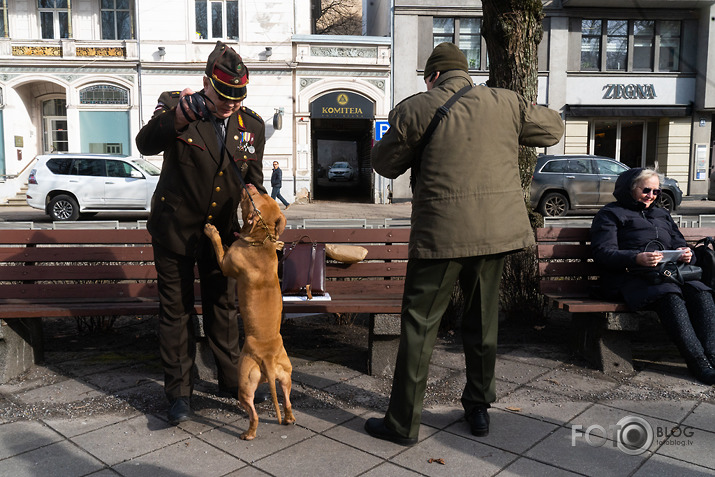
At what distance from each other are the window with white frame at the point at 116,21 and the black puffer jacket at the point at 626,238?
2344 cm

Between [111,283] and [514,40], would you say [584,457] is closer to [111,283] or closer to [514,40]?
[111,283]

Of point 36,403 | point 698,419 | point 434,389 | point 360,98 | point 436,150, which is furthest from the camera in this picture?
point 360,98

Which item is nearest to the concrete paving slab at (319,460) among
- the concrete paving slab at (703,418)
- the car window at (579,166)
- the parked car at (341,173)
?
the concrete paving slab at (703,418)

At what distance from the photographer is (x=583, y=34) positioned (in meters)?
24.8

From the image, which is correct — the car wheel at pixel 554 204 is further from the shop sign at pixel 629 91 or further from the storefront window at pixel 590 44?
the storefront window at pixel 590 44

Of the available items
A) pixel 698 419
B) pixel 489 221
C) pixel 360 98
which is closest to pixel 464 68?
pixel 489 221

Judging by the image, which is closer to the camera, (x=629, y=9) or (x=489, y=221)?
(x=489, y=221)

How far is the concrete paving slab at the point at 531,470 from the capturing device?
2.91m

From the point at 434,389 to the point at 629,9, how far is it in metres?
25.5

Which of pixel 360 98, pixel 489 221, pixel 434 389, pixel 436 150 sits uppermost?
pixel 360 98

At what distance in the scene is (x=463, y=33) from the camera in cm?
2455

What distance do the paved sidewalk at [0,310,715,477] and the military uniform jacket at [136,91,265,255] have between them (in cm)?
109

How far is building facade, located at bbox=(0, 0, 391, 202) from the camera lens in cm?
2348

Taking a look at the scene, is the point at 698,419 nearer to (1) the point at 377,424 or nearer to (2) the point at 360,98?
(1) the point at 377,424
